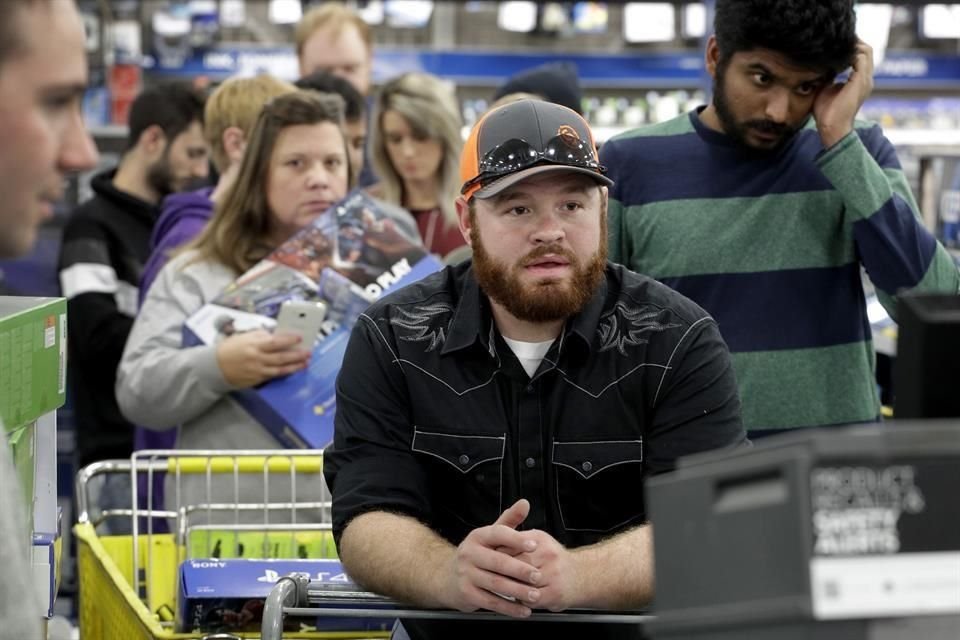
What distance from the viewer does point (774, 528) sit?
1274mm

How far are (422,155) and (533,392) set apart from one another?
2365mm

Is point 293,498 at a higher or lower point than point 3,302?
lower

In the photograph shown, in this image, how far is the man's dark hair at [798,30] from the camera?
3.02 m

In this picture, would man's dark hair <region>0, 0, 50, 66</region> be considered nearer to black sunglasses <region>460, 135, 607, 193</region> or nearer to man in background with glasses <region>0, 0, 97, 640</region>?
man in background with glasses <region>0, 0, 97, 640</region>

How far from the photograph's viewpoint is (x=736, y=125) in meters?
3.18

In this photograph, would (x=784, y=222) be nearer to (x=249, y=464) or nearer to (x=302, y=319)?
(x=302, y=319)

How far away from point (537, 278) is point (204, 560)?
2.73 ft

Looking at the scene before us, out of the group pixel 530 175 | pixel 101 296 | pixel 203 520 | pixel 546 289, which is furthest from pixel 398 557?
pixel 101 296

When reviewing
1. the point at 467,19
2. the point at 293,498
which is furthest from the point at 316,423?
the point at 467,19

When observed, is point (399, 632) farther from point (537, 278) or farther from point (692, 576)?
point (692, 576)

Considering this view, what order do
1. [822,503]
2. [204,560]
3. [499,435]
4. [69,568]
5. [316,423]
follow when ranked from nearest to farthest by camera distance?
[822,503]
[499,435]
[204,560]
[316,423]
[69,568]

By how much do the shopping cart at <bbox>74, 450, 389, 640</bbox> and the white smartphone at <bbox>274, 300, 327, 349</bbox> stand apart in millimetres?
351

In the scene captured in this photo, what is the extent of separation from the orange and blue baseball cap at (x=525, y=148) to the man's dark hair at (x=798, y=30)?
1.75 ft

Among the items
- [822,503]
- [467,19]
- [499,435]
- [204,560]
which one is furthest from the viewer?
[467,19]
